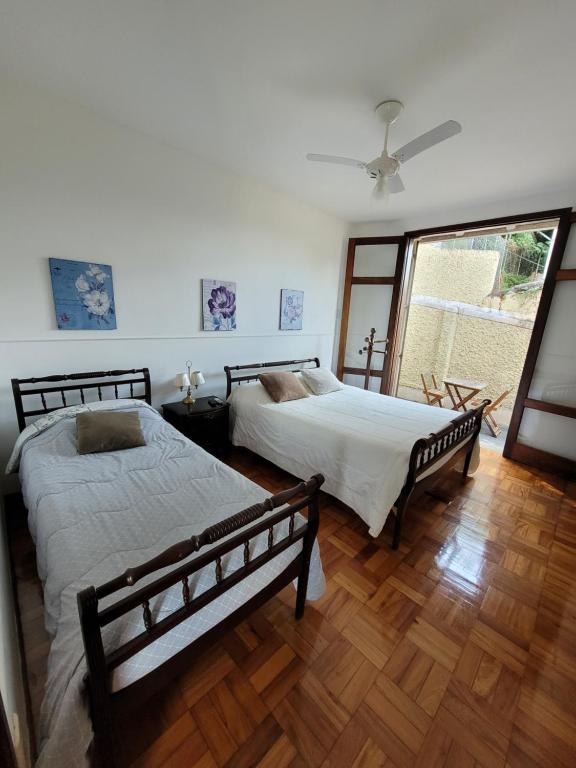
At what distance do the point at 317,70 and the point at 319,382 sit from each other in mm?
2456

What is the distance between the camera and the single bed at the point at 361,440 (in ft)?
6.48

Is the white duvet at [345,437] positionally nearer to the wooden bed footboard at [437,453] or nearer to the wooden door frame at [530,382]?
the wooden bed footboard at [437,453]

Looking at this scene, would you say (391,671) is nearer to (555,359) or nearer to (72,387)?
(72,387)

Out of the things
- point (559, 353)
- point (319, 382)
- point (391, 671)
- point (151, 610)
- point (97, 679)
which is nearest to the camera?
point (97, 679)

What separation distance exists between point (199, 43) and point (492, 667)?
3285mm

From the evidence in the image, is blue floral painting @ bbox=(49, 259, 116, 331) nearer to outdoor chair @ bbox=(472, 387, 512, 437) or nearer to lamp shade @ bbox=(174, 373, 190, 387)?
lamp shade @ bbox=(174, 373, 190, 387)

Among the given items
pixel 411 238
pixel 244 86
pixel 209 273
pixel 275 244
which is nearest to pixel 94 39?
pixel 244 86

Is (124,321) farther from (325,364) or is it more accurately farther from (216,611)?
(325,364)

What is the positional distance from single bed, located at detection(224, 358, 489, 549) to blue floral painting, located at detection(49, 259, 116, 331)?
3.94 feet

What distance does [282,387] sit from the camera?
3.06 m

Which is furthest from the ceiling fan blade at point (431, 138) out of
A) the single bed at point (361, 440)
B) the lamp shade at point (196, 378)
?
the lamp shade at point (196, 378)

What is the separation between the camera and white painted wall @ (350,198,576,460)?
2904mm

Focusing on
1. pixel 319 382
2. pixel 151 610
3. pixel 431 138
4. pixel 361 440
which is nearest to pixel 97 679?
pixel 151 610

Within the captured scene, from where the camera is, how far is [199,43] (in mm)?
1516
